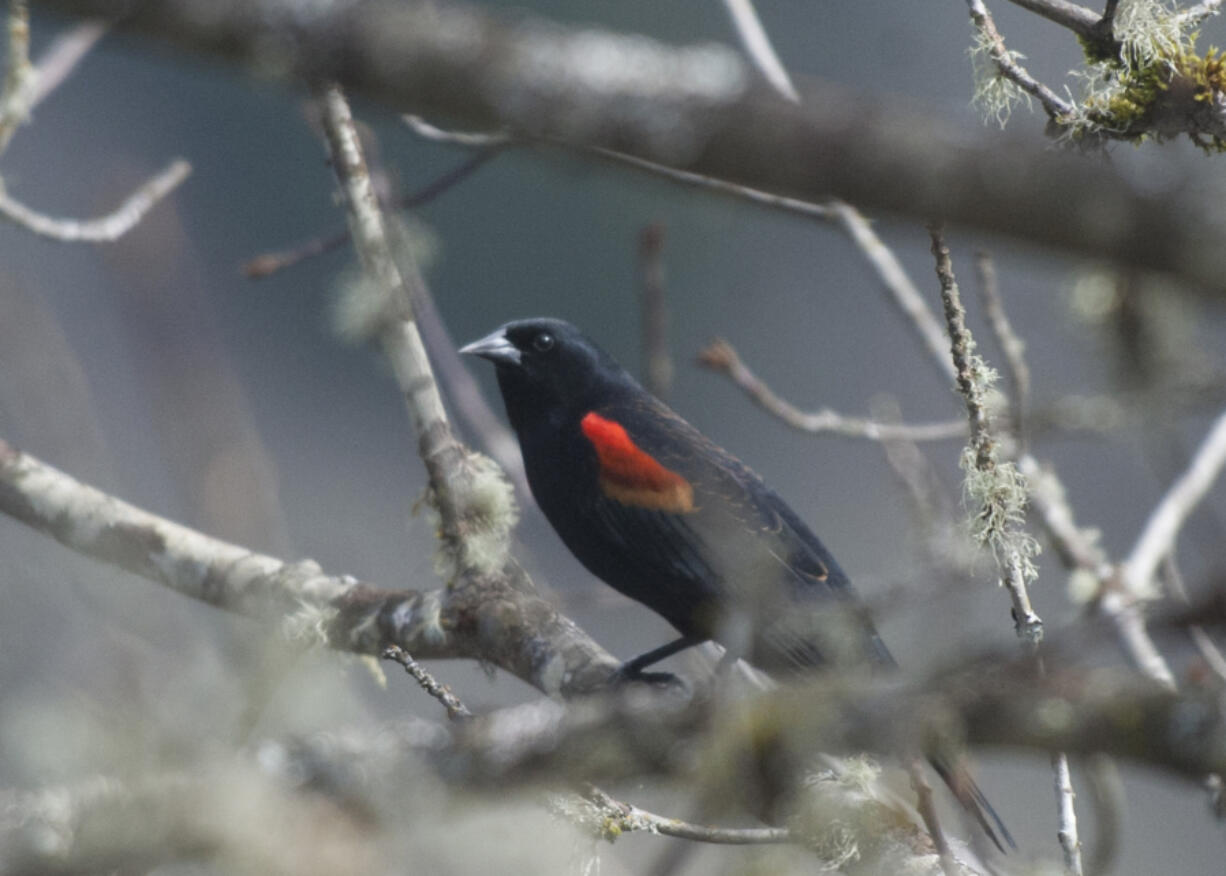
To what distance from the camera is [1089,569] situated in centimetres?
349

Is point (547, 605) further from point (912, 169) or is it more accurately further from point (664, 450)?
point (912, 169)

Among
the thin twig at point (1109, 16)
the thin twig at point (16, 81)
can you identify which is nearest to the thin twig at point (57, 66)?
the thin twig at point (16, 81)

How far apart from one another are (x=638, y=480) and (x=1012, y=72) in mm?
1512

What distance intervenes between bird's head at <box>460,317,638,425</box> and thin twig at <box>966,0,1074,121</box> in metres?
1.69

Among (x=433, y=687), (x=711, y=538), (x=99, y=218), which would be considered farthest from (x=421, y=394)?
(x=99, y=218)

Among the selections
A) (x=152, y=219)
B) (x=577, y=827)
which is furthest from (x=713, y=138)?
(x=152, y=219)

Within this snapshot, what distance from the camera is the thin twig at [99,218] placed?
320cm

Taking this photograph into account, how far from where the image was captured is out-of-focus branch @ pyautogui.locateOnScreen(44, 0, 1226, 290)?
0.90m

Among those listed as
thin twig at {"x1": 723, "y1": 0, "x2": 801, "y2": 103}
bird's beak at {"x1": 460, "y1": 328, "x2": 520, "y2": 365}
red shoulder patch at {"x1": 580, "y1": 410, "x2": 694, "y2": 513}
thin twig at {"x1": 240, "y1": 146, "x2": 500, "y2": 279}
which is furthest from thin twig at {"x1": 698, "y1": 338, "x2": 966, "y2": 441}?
thin twig at {"x1": 240, "y1": 146, "x2": 500, "y2": 279}

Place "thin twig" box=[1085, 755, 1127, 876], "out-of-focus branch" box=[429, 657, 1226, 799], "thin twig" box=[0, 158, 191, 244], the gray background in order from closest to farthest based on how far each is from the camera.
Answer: "out-of-focus branch" box=[429, 657, 1226, 799] < "thin twig" box=[1085, 755, 1127, 876] < "thin twig" box=[0, 158, 191, 244] < the gray background

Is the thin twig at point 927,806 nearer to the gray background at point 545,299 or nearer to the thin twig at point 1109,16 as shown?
the thin twig at point 1109,16

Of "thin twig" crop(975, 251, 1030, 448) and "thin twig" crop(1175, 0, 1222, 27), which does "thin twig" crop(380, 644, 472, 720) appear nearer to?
"thin twig" crop(975, 251, 1030, 448)

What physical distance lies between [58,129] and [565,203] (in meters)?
3.70

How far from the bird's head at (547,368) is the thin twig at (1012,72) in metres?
1.69
